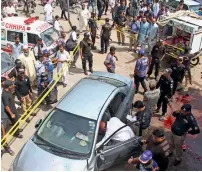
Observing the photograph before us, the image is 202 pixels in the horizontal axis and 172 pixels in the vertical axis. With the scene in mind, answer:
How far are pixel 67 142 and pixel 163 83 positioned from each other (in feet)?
12.5

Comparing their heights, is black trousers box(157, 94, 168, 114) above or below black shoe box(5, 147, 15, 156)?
above

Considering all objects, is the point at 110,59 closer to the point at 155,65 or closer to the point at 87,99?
the point at 155,65

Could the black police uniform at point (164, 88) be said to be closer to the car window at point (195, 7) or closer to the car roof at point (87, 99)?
the car roof at point (87, 99)

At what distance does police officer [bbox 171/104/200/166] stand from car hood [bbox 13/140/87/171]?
2.36 meters

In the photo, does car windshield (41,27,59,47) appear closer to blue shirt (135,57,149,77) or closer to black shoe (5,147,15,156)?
blue shirt (135,57,149,77)

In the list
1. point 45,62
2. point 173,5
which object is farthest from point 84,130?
point 173,5

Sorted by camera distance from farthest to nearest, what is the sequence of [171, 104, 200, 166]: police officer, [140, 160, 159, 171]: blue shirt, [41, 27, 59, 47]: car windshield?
[41, 27, 59, 47]: car windshield
[171, 104, 200, 166]: police officer
[140, 160, 159, 171]: blue shirt

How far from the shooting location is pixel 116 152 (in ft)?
23.6

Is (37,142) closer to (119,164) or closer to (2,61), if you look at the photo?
(119,164)

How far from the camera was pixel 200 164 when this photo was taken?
326 inches

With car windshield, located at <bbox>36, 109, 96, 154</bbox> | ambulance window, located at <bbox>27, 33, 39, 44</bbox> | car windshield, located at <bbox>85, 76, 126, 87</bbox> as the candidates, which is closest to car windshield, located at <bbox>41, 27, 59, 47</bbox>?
ambulance window, located at <bbox>27, 33, 39, 44</bbox>

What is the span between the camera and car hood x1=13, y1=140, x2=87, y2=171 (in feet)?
21.1

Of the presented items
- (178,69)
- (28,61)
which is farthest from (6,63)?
(178,69)

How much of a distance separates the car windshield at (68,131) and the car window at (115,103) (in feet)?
3.15
